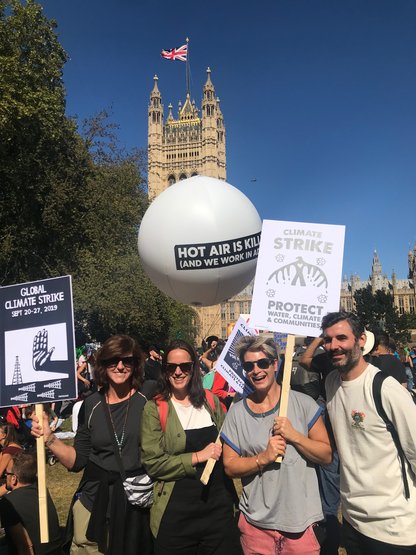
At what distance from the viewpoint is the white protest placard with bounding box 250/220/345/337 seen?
292 cm

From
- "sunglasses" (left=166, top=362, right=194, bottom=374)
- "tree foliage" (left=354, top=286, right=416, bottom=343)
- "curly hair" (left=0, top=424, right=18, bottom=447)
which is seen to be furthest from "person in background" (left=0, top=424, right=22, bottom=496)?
"tree foliage" (left=354, top=286, right=416, bottom=343)

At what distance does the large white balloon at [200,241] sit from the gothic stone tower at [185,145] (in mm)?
71813

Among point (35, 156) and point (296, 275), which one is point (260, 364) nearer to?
point (296, 275)

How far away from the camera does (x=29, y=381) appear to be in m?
3.31

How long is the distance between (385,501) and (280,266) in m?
1.50

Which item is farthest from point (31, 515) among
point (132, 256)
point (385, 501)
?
point (132, 256)

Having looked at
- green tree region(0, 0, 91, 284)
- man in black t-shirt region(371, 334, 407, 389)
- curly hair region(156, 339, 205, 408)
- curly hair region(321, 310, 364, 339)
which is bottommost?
man in black t-shirt region(371, 334, 407, 389)

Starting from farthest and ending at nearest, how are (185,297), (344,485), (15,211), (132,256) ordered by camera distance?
A: (132,256) → (15,211) → (185,297) → (344,485)

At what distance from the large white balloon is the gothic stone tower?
236 feet

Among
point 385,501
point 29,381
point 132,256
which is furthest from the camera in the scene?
point 132,256

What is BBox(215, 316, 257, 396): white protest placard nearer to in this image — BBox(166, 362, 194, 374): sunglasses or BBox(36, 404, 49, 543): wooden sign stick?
BBox(166, 362, 194, 374): sunglasses

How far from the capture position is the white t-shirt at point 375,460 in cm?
238

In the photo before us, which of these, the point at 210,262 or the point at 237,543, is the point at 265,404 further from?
the point at 210,262

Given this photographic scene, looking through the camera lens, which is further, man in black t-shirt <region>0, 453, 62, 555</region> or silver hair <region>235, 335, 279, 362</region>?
man in black t-shirt <region>0, 453, 62, 555</region>
